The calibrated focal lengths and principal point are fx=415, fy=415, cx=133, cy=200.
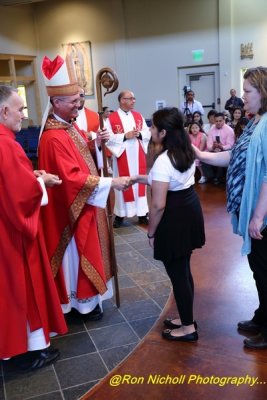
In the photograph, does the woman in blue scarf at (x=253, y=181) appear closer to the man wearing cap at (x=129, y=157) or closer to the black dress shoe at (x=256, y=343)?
the black dress shoe at (x=256, y=343)

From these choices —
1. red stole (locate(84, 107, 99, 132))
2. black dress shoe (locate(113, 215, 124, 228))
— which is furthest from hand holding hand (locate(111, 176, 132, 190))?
black dress shoe (locate(113, 215, 124, 228))

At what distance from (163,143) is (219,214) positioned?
3.05 m

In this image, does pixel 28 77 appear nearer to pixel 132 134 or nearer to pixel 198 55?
pixel 198 55

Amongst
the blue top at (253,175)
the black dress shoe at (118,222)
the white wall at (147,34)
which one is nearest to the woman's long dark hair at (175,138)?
the blue top at (253,175)

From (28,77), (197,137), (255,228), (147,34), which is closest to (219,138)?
(197,137)

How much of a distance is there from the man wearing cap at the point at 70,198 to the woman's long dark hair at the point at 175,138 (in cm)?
43

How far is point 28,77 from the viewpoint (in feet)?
Result: 40.9

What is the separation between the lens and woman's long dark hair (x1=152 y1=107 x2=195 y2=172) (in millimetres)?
2129

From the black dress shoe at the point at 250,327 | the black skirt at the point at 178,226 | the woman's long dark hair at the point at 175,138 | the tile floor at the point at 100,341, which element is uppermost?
the woman's long dark hair at the point at 175,138

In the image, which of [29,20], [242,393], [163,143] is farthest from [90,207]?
[29,20]

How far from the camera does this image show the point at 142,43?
11414 mm

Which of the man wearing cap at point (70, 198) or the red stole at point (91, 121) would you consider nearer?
the man wearing cap at point (70, 198)

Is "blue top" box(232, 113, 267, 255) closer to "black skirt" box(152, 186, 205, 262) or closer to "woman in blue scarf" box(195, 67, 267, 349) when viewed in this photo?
"woman in blue scarf" box(195, 67, 267, 349)

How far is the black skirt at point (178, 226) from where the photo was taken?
222cm
